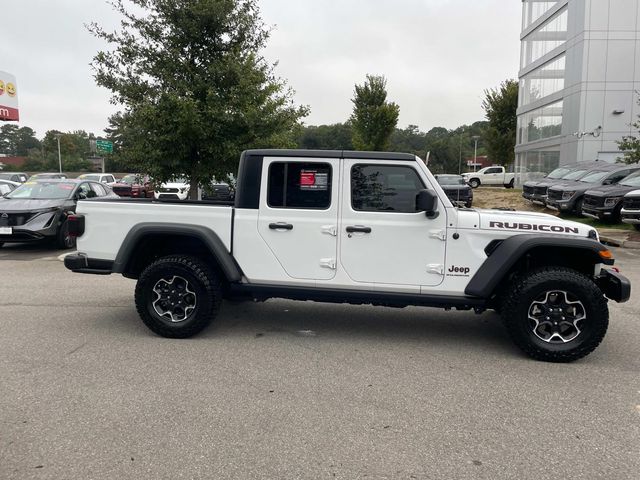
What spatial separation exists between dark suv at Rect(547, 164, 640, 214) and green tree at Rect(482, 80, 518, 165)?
88.9 ft

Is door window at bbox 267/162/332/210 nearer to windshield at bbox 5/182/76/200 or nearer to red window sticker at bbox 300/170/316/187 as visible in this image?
red window sticker at bbox 300/170/316/187

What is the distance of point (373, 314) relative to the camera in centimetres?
618

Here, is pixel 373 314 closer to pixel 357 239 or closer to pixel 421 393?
pixel 357 239

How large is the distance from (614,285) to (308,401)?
308 cm

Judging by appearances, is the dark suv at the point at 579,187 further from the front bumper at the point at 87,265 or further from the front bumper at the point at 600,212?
the front bumper at the point at 87,265

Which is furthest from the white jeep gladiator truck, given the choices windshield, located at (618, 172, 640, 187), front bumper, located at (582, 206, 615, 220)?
windshield, located at (618, 172, 640, 187)

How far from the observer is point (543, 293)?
4559 millimetres

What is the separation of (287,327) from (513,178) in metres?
35.1

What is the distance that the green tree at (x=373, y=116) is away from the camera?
29.9 metres

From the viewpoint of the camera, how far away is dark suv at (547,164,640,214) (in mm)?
15977

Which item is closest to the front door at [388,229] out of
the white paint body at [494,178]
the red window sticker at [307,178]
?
the red window sticker at [307,178]

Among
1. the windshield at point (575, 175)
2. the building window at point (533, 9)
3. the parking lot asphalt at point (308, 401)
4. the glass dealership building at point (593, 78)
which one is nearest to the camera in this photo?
the parking lot asphalt at point (308, 401)

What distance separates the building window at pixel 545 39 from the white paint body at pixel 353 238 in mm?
32096

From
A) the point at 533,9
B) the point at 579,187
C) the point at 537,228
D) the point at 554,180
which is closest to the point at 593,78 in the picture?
the point at 533,9
